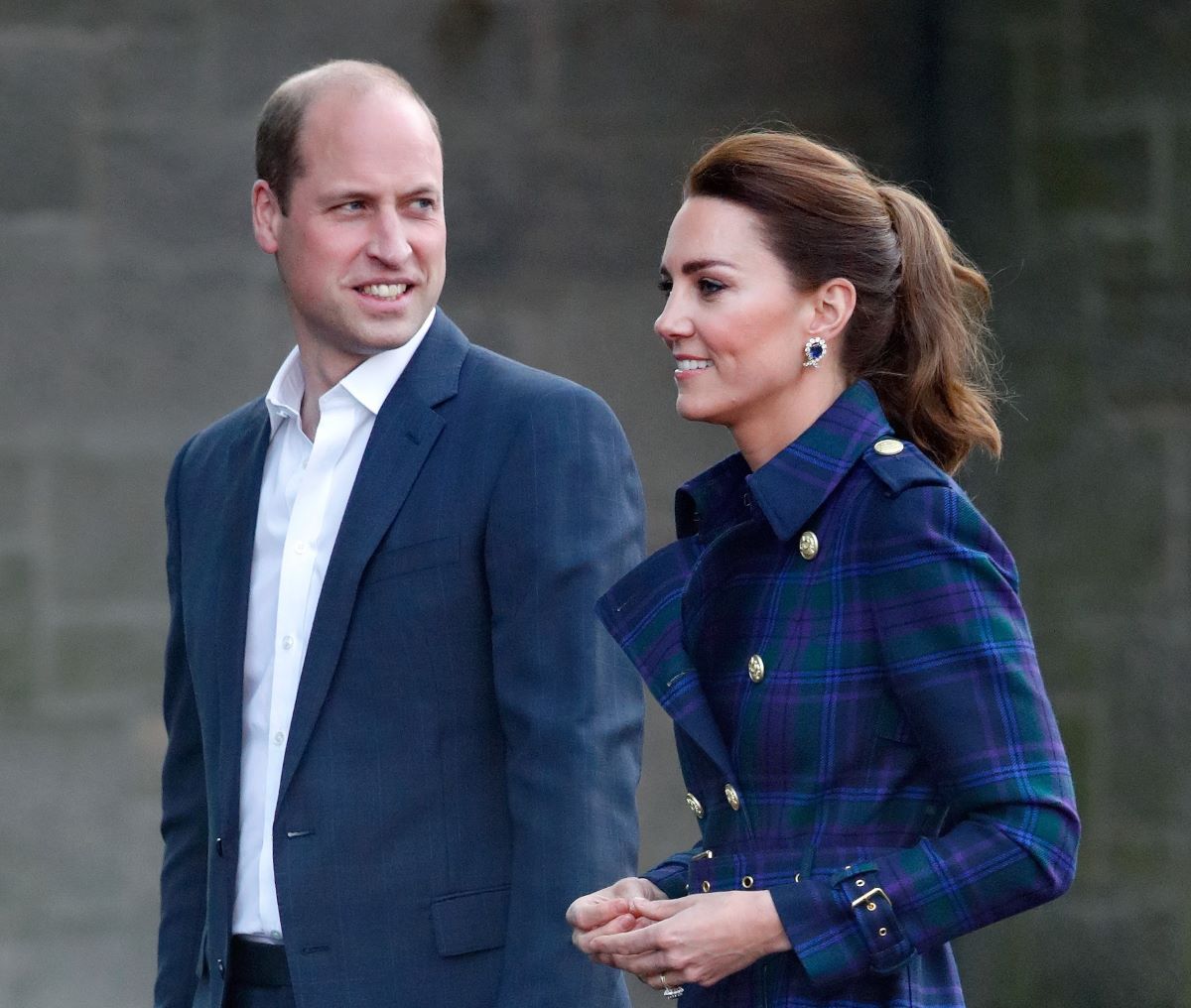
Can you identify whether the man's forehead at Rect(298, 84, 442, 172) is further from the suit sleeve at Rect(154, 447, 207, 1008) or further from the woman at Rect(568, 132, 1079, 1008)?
the woman at Rect(568, 132, 1079, 1008)

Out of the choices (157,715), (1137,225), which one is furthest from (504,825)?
(1137,225)

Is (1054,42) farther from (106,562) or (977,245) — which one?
(106,562)

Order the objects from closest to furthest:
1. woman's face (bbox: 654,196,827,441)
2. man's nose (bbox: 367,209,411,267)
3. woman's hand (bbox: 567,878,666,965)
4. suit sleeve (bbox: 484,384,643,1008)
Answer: woman's hand (bbox: 567,878,666,965)
woman's face (bbox: 654,196,827,441)
suit sleeve (bbox: 484,384,643,1008)
man's nose (bbox: 367,209,411,267)

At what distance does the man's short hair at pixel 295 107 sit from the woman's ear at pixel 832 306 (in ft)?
2.85

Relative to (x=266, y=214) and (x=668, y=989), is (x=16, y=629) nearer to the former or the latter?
(x=266, y=214)

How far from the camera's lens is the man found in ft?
8.13

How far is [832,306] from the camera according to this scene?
83.0 inches

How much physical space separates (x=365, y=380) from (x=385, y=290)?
122mm

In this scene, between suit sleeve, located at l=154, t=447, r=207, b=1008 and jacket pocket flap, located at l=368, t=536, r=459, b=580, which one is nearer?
jacket pocket flap, located at l=368, t=536, r=459, b=580

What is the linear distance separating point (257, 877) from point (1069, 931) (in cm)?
227

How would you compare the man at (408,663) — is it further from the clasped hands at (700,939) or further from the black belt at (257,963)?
the clasped hands at (700,939)

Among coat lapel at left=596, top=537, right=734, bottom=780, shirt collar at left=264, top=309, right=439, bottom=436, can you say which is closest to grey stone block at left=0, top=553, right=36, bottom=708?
shirt collar at left=264, top=309, right=439, bottom=436

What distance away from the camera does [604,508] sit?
2594mm

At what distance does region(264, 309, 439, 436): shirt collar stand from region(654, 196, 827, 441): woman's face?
68 cm
